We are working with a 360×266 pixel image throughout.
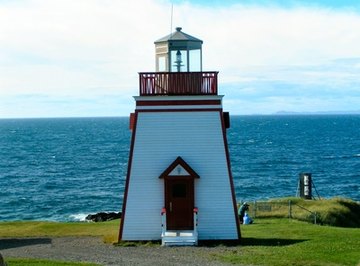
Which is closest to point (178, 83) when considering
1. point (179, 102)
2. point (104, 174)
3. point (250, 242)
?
point (179, 102)

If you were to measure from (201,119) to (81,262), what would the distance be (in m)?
6.64

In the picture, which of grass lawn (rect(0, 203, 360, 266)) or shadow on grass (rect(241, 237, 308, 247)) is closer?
grass lawn (rect(0, 203, 360, 266))

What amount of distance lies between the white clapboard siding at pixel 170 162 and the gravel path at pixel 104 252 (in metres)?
1.03

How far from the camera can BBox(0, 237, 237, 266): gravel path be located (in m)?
19.8

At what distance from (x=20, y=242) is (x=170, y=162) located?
6.34 m

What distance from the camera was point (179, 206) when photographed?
75.0ft

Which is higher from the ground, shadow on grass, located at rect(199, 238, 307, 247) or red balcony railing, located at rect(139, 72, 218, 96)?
red balcony railing, located at rect(139, 72, 218, 96)

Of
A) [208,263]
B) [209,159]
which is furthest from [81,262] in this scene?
[209,159]

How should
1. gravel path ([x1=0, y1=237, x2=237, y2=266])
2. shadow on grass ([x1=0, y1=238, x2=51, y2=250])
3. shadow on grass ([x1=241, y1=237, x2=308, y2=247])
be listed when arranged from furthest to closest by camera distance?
shadow on grass ([x1=0, y1=238, x2=51, y2=250])
shadow on grass ([x1=241, y1=237, x2=308, y2=247])
gravel path ([x1=0, y1=237, x2=237, y2=266])

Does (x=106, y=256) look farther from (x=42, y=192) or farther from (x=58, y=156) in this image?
(x=58, y=156)

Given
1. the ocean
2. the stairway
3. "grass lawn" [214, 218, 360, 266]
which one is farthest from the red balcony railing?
the ocean

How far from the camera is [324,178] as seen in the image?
7194 centimetres

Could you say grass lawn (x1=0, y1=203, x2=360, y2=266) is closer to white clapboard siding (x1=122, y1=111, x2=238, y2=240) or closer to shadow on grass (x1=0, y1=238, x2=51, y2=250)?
white clapboard siding (x1=122, y1=111, x2=238, y2=240)

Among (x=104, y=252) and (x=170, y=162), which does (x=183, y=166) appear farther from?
(x=104, y=252)
